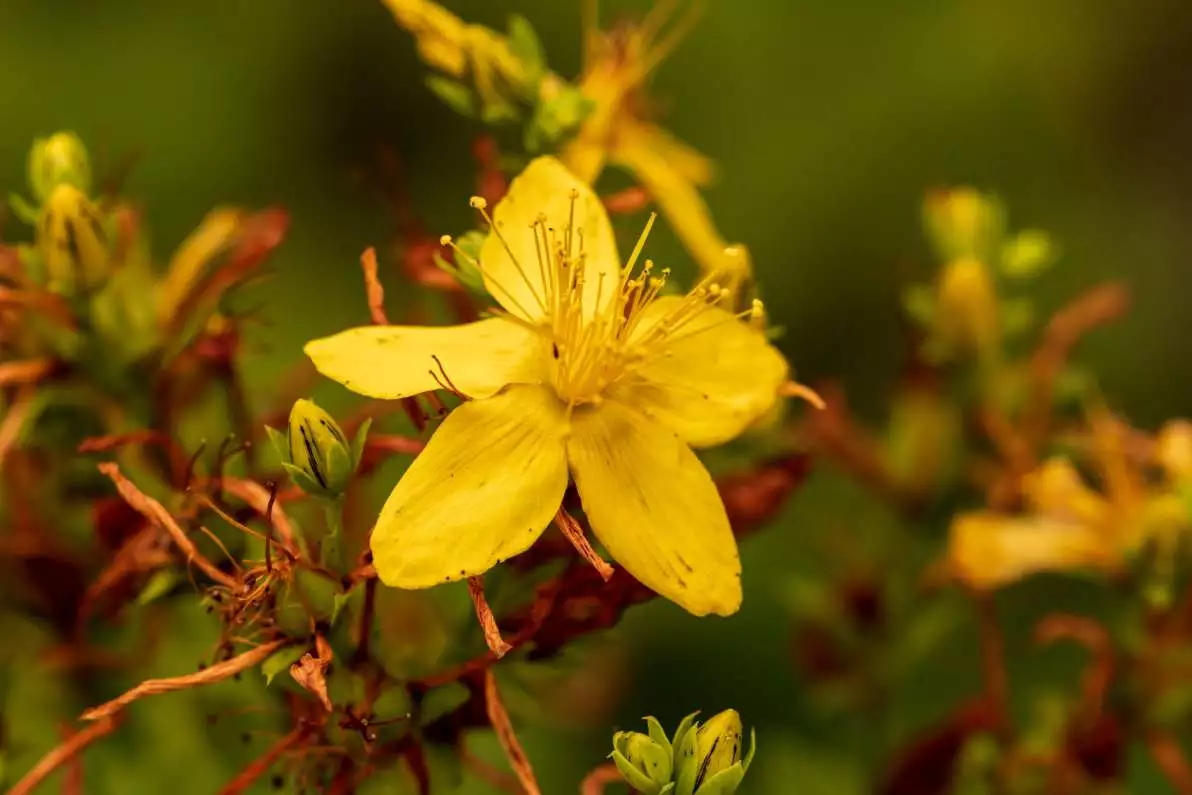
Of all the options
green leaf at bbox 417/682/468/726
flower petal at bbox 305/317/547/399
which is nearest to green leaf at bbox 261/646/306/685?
green leaf at bbox 417/682/468/726

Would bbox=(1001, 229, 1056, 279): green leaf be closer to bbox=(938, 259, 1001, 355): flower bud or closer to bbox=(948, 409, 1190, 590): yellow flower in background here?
bbox=(938, 259, 1001, 355): flower bud

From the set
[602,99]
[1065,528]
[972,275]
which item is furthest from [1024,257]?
[602,99]

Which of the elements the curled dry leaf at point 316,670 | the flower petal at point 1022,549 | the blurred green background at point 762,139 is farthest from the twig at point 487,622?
the blurred green background at point 762,139

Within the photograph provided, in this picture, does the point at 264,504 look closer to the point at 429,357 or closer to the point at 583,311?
the point at 429,357

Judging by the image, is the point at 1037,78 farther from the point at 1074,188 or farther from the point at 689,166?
the point at 689,166

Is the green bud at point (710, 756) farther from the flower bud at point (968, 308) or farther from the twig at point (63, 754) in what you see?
the flower bud at point (968, 308)

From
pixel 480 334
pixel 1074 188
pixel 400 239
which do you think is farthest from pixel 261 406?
pixel 1074 188
